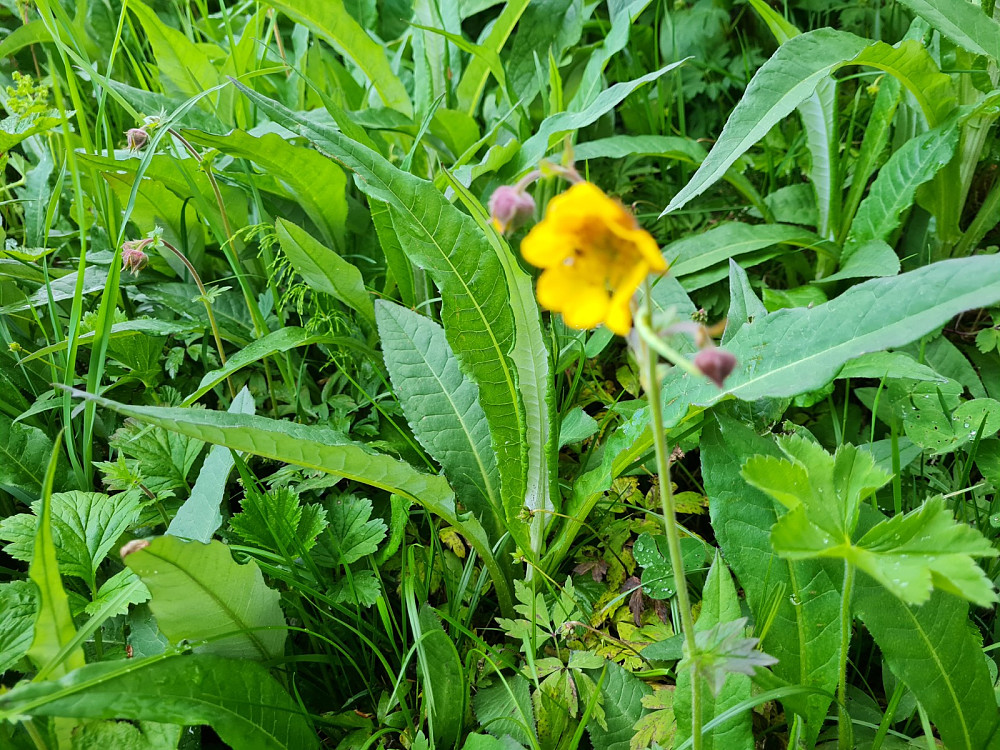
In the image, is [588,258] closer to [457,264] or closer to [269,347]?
[457,264]

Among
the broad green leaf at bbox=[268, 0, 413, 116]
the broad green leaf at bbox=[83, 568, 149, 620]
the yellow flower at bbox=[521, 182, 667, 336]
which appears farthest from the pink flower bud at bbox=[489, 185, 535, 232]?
the broad green leaf at bbox=[268, 0, 413, 116]

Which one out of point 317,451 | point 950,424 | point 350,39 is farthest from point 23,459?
point 950,424

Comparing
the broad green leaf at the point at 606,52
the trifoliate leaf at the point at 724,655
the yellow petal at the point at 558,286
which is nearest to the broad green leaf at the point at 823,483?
the trifoliate leaf at the point at 724,655

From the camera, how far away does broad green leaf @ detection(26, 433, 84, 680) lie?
1.10 m

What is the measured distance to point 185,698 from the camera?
118 cm

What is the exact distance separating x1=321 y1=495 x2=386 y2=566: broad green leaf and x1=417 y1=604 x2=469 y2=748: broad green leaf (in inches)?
8.7

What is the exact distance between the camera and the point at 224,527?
1673 mm

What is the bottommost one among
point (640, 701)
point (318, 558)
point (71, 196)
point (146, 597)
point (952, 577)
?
point (640, 701)

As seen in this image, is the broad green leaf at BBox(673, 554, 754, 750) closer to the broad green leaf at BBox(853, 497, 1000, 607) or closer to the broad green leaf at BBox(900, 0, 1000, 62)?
the broad green leaf at BBox(853, 497, 1000, 607)

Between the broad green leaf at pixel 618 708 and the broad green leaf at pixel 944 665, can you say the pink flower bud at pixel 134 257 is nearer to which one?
the broad green leaf at pixel 618 708

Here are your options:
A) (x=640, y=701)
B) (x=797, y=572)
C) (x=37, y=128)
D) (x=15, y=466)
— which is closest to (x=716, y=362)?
(x=797, y=572)

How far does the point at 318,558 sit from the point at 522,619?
464mm

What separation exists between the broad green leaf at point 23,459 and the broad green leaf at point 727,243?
1724 millimetres

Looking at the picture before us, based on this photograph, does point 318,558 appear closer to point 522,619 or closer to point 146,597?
point 146,597
